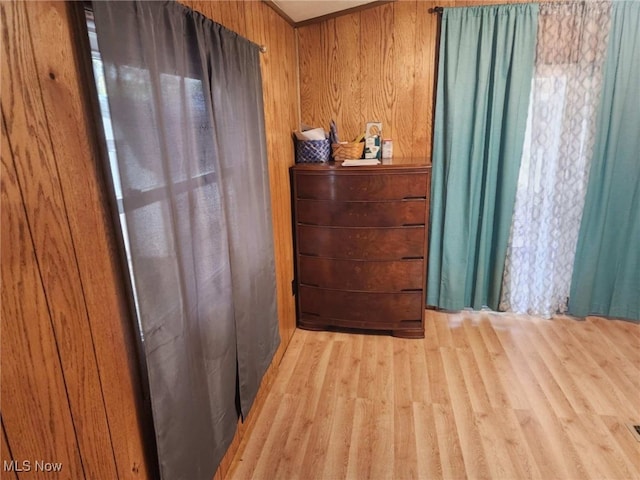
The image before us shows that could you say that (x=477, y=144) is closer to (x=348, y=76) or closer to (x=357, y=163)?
(x=357, y=163)

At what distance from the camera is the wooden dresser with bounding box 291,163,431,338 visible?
2301 mm

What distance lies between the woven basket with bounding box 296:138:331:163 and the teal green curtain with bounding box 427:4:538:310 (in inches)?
30.1

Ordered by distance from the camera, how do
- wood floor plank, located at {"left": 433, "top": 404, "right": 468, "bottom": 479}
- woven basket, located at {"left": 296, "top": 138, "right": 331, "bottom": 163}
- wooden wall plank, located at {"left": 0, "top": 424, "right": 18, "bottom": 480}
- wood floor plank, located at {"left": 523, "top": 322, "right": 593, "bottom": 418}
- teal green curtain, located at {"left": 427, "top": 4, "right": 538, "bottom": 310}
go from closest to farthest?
wooden wall plank, located at {"left": 0, "top": 424, "right": 18, "bottom": 480}
wood floor plank, located at {"left": 433, "top": 404, "right": 468, "bottom": 479}
wood floor plank, located at {"left": 523, "top": 322, "right": 593, "bottom": 418}
teal green curtain, located at {"left": 427, "top": 4, "right": 538, "bottom": 310}
woven basket, located at {"left": 296, "top": 138, "right": 331, "bottom": 163}

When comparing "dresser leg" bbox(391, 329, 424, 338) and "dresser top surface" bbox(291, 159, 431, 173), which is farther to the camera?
"dresser leg" bbox(391, 329, 424, 338)

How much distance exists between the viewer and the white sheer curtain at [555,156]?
2.34 meters

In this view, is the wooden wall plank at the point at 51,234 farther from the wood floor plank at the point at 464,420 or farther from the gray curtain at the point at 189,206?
the wood floor plank at the point at 464,420

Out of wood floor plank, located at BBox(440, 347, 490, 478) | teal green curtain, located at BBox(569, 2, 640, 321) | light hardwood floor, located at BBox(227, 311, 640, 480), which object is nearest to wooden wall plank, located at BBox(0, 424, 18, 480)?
light hardwood floor, located at BBox(227, 311, 640, 480)

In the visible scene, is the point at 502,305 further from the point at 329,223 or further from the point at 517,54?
the point at 517,54

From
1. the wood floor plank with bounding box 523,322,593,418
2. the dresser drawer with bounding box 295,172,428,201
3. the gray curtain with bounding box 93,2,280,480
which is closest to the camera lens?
the gray curtain with bounding box 93,2,280,480

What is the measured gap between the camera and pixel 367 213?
2352 millimetres

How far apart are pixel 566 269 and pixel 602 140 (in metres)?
0.88

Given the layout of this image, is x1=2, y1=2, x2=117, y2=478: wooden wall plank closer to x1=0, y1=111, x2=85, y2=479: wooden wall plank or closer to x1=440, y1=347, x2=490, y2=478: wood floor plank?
x1=0, y1=111, x2=85, y2=479: wooden wall plank

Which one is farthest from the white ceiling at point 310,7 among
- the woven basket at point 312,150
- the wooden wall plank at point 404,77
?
the woven basket at point 312,150

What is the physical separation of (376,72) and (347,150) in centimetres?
59
